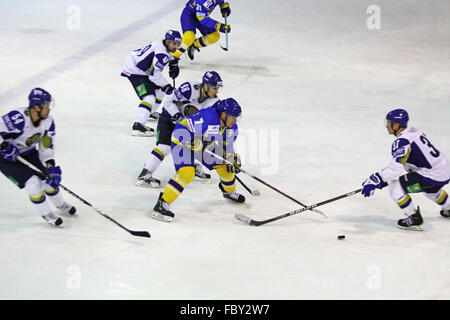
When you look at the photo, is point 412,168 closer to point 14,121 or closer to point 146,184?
point 146,184

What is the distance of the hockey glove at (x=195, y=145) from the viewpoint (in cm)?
600

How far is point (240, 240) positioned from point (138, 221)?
834 mm

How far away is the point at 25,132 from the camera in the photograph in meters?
5.54

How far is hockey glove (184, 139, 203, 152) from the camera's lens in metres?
6.00

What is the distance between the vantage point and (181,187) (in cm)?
596

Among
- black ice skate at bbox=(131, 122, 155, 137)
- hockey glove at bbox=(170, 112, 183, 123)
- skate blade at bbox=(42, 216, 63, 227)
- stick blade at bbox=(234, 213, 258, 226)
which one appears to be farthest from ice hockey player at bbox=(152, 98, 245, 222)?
black ice skate at bbox=(131, 122, 155, 137)

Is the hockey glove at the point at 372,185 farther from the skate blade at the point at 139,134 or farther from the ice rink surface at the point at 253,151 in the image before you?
the skate blade at the point at 139,134

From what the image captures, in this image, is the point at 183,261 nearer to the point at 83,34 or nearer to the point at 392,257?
the point at 392,257

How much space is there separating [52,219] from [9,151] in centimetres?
60

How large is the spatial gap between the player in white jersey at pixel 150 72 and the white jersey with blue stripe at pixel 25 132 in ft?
6.92

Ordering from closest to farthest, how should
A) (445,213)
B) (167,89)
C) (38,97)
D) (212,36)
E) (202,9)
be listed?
(38,97), (445,213), (167,89), (202,9), (212,36)

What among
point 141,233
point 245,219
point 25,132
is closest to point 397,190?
point 245,219

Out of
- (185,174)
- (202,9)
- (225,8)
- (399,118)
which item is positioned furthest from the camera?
(225,8)

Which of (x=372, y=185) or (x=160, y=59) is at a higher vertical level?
(x=160, y=59)
